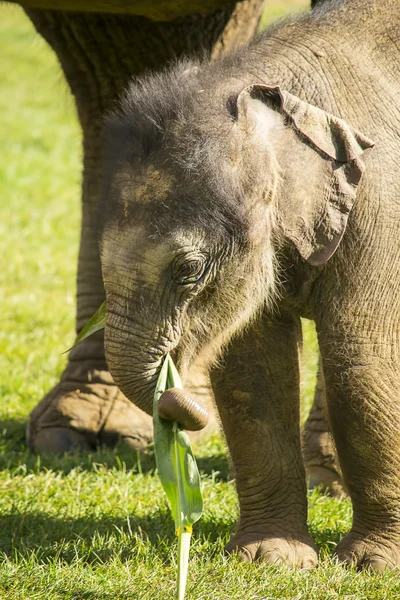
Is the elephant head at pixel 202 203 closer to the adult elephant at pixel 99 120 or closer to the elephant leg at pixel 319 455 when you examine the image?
the adult elephant at pixel 99 120

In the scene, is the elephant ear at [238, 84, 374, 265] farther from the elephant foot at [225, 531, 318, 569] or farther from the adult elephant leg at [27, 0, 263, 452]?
→ the adult elephant leg at [27, 0, 263, 452]

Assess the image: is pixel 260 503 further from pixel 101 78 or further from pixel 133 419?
pixel 101 78

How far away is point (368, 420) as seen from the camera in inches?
142

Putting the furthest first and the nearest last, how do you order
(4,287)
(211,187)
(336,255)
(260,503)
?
(4,287), (260,503), (336,255), (211,187)

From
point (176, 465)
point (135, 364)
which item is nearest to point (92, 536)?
point (176, 465)

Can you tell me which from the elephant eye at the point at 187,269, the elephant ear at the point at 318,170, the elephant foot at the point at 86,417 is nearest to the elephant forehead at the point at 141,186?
the elephant eye at the point at 187,269

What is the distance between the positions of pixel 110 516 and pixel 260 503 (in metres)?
0.64

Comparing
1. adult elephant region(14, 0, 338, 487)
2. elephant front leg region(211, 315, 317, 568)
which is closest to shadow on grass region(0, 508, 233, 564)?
elephant front leg region(211, 315, 317, 568)

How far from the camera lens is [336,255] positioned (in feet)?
11.8

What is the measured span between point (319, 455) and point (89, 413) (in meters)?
1.19

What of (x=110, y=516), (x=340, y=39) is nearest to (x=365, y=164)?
(x=340, y=39)

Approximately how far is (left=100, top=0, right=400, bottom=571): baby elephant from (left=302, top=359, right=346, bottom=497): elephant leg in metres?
0.88

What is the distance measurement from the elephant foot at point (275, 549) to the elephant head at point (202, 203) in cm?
78

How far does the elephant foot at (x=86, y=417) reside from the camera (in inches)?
206
